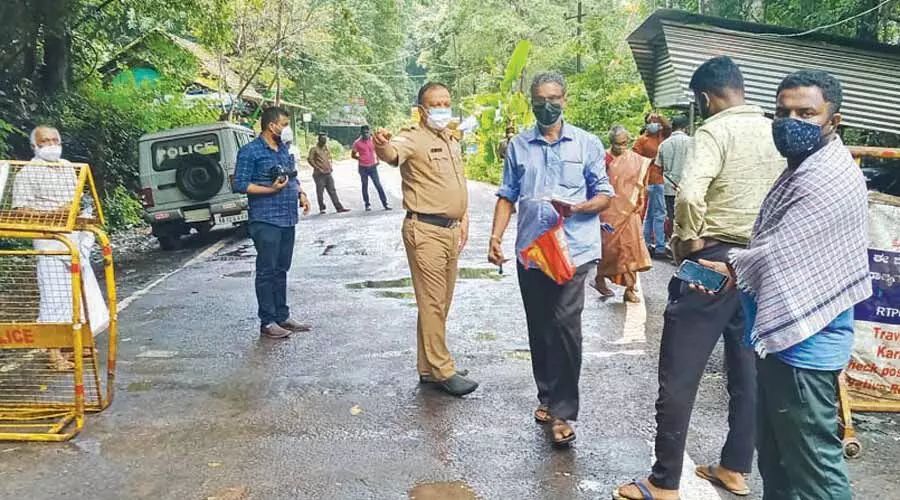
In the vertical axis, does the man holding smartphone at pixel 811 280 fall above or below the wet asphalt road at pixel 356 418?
above

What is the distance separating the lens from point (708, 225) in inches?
130

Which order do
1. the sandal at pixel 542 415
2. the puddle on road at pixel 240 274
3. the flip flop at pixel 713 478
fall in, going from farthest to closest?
1. the puddle on road at pixel 240 274
2. the sandal at pixel 542 415
3. the flip flop at pixel 713 478

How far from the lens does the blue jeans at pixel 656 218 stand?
976 centimetres

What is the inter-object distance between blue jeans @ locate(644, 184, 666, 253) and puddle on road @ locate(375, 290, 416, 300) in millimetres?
3589

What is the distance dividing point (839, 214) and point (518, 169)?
1.95 metres

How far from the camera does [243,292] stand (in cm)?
826

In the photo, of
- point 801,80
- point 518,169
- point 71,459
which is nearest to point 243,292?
point 71,459

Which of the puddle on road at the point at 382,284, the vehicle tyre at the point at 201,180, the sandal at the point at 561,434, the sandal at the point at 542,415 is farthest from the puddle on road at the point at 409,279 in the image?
the sandal at the point at 561,434

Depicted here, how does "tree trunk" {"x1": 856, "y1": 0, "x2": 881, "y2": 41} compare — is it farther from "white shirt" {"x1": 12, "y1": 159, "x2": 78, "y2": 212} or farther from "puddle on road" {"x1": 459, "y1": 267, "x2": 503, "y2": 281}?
"white shirt" {"x1": 12, "y1": 159, "x2": 78, "y2": 212}

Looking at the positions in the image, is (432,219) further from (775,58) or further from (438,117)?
(775,58)

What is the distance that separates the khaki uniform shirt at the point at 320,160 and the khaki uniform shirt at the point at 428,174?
11.8 m

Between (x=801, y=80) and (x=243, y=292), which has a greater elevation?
(x=801, y=80)

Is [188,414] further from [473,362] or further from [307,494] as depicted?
[473,362]

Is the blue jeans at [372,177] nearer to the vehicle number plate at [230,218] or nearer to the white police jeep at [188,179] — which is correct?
the white police jeep at [188,179]
